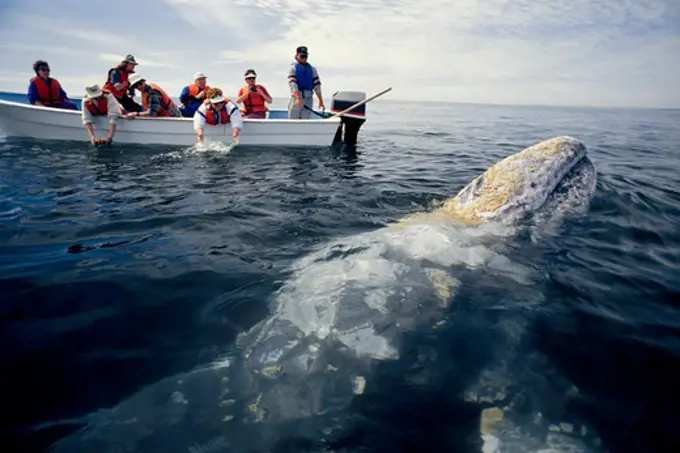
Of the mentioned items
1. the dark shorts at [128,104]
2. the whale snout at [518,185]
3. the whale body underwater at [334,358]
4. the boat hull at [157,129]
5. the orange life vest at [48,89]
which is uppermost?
the orange life vest at [48,89]

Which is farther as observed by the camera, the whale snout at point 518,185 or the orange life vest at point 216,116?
the orange life vest at point 216,116

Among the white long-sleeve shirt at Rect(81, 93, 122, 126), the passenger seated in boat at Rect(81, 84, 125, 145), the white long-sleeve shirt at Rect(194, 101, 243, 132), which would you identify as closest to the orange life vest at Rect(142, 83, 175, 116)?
the passenger seated in boat at Rect(81, 84, 125, 145)

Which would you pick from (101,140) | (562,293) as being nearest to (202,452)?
(562,293)

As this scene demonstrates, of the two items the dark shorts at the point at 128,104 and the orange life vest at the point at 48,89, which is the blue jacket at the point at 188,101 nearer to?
the dark shorts at the point at 128,104

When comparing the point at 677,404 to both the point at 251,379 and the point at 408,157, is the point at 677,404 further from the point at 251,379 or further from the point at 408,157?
the point at 408,157

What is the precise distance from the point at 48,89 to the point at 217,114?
25.0ft

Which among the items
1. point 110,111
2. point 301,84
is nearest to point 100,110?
point 110,111

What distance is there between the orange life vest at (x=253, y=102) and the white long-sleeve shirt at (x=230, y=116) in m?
2.39

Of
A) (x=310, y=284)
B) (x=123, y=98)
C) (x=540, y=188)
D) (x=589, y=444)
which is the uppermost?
(x=123, y=98)

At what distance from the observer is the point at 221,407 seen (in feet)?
10.4

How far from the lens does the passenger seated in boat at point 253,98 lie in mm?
17266

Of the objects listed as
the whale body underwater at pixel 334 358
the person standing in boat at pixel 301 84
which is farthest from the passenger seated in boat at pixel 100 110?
the whale body underwater at pixel 334 358

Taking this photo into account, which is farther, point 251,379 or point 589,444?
point 251,379

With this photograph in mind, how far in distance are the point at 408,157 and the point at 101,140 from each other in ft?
39.3
